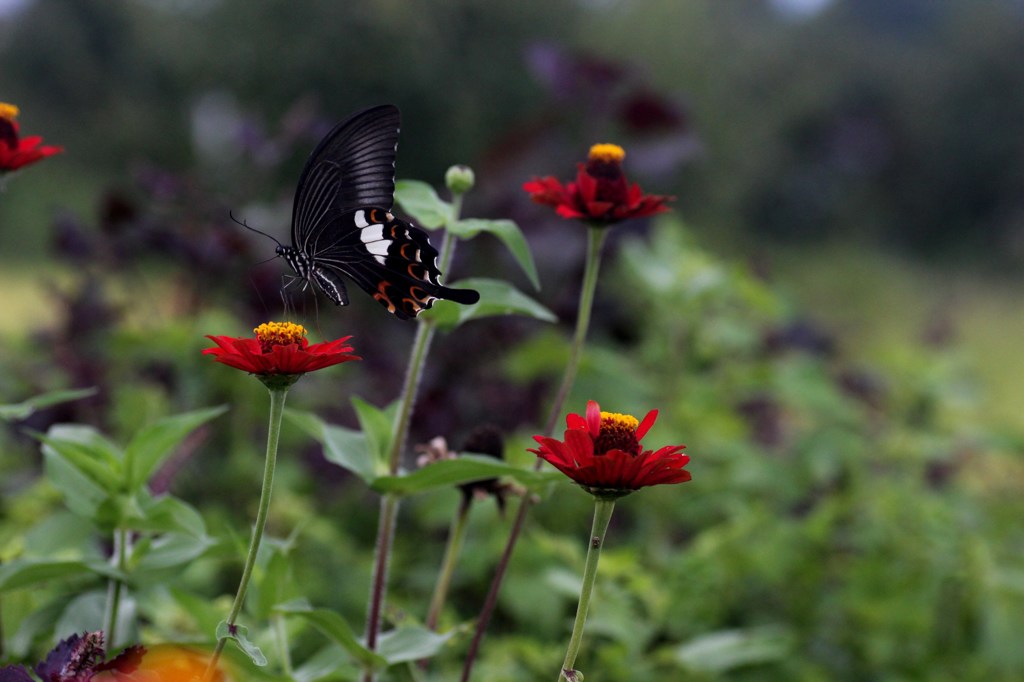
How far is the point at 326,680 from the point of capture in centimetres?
73

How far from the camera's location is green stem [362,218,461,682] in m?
0.70

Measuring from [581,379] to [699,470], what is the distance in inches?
10.0

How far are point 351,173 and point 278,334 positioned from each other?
19 cm

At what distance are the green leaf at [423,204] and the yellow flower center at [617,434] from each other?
0.23 meters

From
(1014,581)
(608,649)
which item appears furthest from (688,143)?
(608,649)

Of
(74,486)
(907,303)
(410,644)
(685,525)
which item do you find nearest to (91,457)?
(74,486)

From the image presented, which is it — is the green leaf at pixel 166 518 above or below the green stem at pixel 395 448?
below

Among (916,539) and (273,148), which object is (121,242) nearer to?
(273,148)

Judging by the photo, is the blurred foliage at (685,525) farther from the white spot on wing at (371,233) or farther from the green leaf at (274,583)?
the white spot on wing at (371,233)

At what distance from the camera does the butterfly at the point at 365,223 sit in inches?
24.8

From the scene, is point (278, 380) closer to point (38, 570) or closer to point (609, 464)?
point (609, 464)

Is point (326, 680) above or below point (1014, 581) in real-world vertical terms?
below

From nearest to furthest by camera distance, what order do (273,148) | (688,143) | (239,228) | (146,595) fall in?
(146,595)
(273,148)
(239,228)
(688,143)

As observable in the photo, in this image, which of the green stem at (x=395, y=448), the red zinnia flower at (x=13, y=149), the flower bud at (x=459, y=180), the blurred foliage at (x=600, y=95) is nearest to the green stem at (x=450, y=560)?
the green stem at (x=395, y=448)
